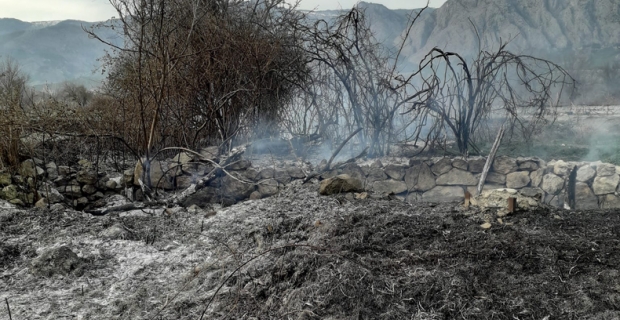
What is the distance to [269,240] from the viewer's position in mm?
3902

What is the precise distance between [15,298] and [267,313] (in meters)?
1.83

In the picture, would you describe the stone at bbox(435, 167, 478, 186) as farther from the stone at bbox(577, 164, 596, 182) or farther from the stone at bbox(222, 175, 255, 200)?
the stone at bbox(222, 175, 255, 200)

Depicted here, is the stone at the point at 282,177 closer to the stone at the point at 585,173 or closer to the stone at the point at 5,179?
the stone at the point at 5,179

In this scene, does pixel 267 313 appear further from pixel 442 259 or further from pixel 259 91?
pixel 259 91

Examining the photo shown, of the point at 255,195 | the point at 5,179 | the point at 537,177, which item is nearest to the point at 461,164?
the point at 537,177

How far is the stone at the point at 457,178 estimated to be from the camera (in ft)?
21.5

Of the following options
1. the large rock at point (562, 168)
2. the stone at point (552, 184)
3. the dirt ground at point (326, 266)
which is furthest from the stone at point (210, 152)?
the large rock at point (562, 168)

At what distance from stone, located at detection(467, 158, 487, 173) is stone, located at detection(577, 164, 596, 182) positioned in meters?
1.22

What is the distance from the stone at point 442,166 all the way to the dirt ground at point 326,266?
216 cm

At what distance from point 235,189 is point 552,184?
439cm

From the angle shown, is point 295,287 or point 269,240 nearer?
point 295,287

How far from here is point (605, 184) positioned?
5.91 metres

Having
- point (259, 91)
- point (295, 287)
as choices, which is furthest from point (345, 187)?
point (259, 91)

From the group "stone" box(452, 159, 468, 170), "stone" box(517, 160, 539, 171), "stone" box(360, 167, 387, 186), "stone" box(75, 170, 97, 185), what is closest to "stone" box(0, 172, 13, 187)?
"stone" box(75, 170, 97, 185)
